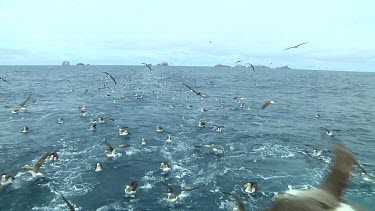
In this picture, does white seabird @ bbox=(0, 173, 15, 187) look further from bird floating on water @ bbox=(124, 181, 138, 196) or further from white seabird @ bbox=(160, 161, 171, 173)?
white seabird @ bbox=(160, 161, 171, 173)

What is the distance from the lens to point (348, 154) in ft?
26.2

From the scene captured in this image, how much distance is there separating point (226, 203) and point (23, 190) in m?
16.1

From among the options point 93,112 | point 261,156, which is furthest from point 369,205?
point 93,112

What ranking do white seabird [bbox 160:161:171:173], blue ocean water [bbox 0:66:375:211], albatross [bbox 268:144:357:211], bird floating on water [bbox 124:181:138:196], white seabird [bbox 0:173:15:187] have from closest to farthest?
albatross [bbox 268:144:357:211], blue ocean water [bbox 0:66:375:211], bird floating on water [bbox 124:181:138:196], white seabird [bbox 0:173:15:187], white seabird [bbox 160:161:171:173]

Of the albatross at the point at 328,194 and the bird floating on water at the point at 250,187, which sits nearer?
the albatross at the point at 328,194

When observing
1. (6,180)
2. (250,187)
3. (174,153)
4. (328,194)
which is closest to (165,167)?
(174,153)

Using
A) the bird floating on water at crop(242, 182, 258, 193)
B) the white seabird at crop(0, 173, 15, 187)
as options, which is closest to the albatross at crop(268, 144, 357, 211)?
the bird floating on water at crop(242, 182, 258, 193)

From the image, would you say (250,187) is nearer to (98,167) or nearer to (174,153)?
(174,153)

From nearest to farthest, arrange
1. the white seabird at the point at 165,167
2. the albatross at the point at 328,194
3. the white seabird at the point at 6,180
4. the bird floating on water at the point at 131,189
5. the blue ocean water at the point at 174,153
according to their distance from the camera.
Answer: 1. the albatross at the point at 328,194
2. the blue ocean water at the point at 174,153
3. the bird floating on water at the point at 131,189
4. the white seabird at the point at 6,180
5. the white seabird at the point at 165,167

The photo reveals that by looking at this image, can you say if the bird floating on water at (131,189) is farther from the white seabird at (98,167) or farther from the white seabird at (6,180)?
the white seabird at (6,180)

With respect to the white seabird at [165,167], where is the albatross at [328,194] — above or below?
above

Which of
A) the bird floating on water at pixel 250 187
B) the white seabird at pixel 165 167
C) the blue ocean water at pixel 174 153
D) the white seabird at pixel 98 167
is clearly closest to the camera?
the blue ocean water at pixel 174 153

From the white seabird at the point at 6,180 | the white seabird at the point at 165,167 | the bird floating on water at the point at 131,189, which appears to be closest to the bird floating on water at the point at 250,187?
the white seabird at the point at 165,167

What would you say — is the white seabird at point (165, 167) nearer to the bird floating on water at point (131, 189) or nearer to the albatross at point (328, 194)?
the bird floating on water at point (131, 189)
